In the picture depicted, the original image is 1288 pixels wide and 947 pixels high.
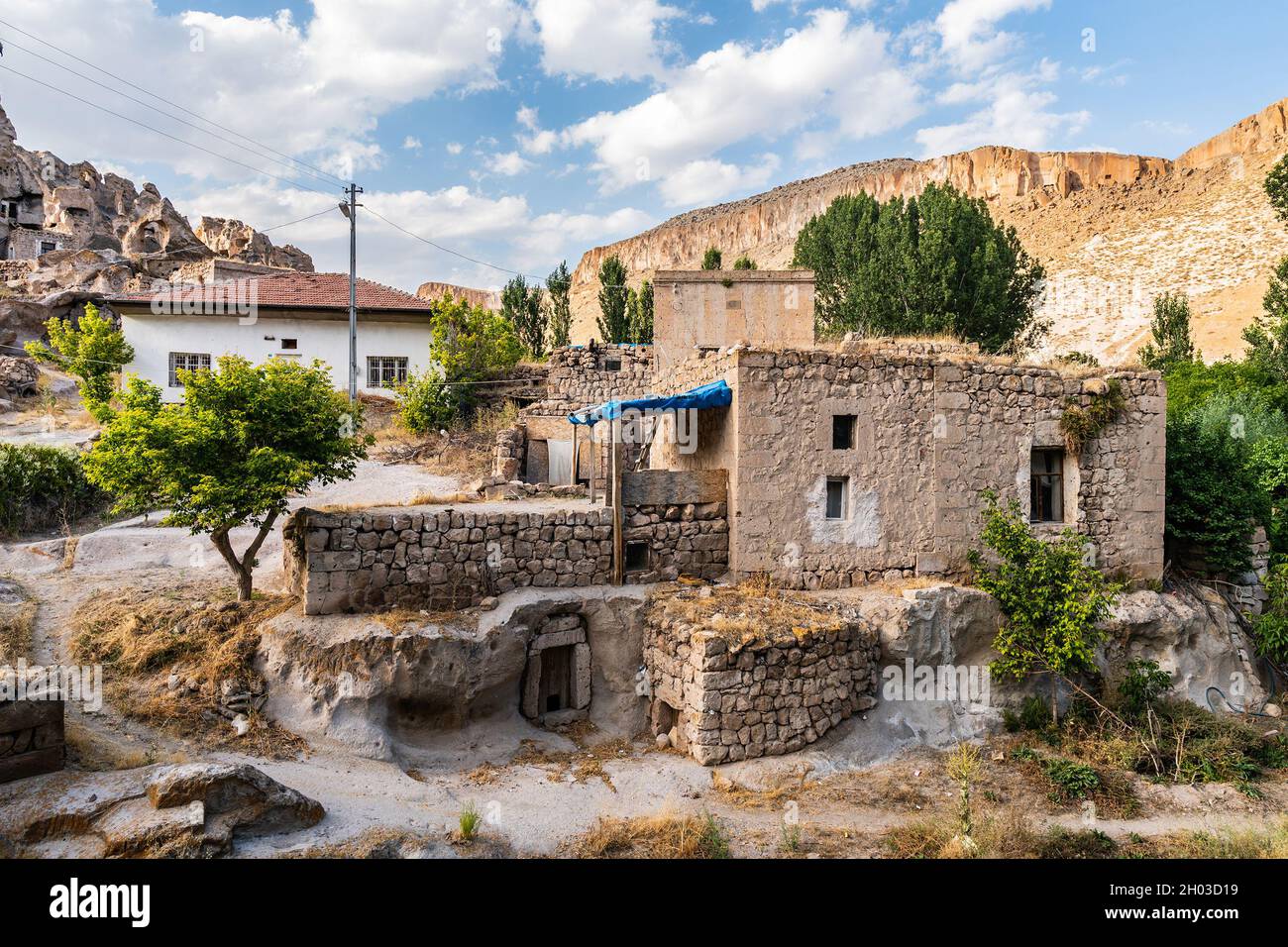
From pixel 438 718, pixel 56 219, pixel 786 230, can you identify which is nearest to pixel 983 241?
pixel 438 718

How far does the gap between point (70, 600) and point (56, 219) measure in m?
42.5

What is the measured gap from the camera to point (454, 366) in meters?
21.2

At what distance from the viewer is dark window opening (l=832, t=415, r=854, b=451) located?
11.0 meters

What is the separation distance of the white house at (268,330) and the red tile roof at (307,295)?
3cm

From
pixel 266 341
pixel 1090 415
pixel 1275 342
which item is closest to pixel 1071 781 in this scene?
pixel 1090 415

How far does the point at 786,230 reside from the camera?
237 feet

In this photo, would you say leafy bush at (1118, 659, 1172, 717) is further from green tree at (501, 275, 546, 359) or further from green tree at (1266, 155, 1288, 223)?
A: green tree at (501, 275, 546, 359)

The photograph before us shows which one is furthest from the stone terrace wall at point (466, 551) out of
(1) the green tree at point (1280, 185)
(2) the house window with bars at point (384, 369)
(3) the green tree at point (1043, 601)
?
(1) the green tree at point (1280, 185)

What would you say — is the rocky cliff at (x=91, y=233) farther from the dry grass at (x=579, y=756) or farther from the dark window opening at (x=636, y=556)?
the dry grass at (x=579, y=756)

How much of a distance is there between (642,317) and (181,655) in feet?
73.5

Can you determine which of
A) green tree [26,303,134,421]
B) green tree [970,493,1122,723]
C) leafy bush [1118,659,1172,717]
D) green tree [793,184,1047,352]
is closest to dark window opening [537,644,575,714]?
green tree [970,493,1122,723]

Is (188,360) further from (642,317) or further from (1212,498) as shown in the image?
(1212,498)
